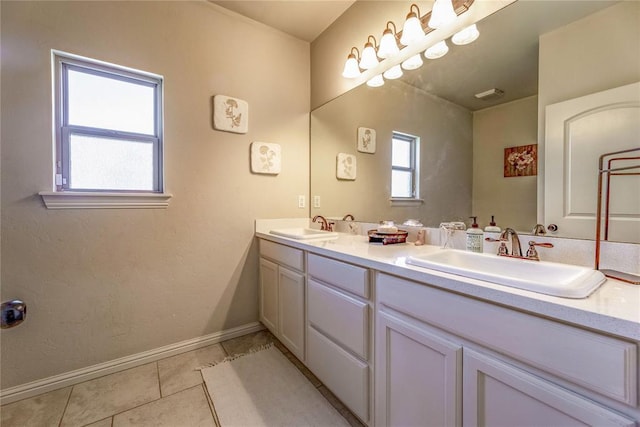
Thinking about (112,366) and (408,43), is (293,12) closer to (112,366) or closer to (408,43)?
(408,43)

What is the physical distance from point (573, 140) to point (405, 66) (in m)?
1.05

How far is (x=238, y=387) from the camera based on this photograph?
5.22 feet

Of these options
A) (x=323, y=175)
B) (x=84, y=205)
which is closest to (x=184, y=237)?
(x=84, y=205)

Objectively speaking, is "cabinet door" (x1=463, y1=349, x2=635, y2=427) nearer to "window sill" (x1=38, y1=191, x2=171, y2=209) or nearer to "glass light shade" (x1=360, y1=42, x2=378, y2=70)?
"glass light shade" (x1=360, y1=42, x2=378, y2=70)

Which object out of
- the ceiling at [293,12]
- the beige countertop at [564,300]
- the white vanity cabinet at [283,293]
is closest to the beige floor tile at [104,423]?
the white vanity cabinet at [283,293]

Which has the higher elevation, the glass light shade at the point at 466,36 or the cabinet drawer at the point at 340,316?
the glass light shade at the point at 466,36

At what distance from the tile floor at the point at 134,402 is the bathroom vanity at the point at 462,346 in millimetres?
440

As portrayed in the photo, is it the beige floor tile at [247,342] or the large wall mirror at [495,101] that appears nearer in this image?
the large wall mirror at [495,101]

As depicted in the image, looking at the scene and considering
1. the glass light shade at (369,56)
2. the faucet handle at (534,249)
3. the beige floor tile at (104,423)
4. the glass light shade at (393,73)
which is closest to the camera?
the faucet handle at (534,249)

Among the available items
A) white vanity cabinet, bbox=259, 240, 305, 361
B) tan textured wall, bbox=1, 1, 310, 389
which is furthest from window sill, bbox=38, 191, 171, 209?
white vanity cabinet, bbox=259, 240, 305, 361

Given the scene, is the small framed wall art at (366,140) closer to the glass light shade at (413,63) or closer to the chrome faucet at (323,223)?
the glass light shade at (413,63)

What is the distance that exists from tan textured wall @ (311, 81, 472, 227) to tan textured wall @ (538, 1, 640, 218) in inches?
13.5

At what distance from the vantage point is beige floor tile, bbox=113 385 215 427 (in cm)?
134

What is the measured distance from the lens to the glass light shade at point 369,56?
1.89 m
